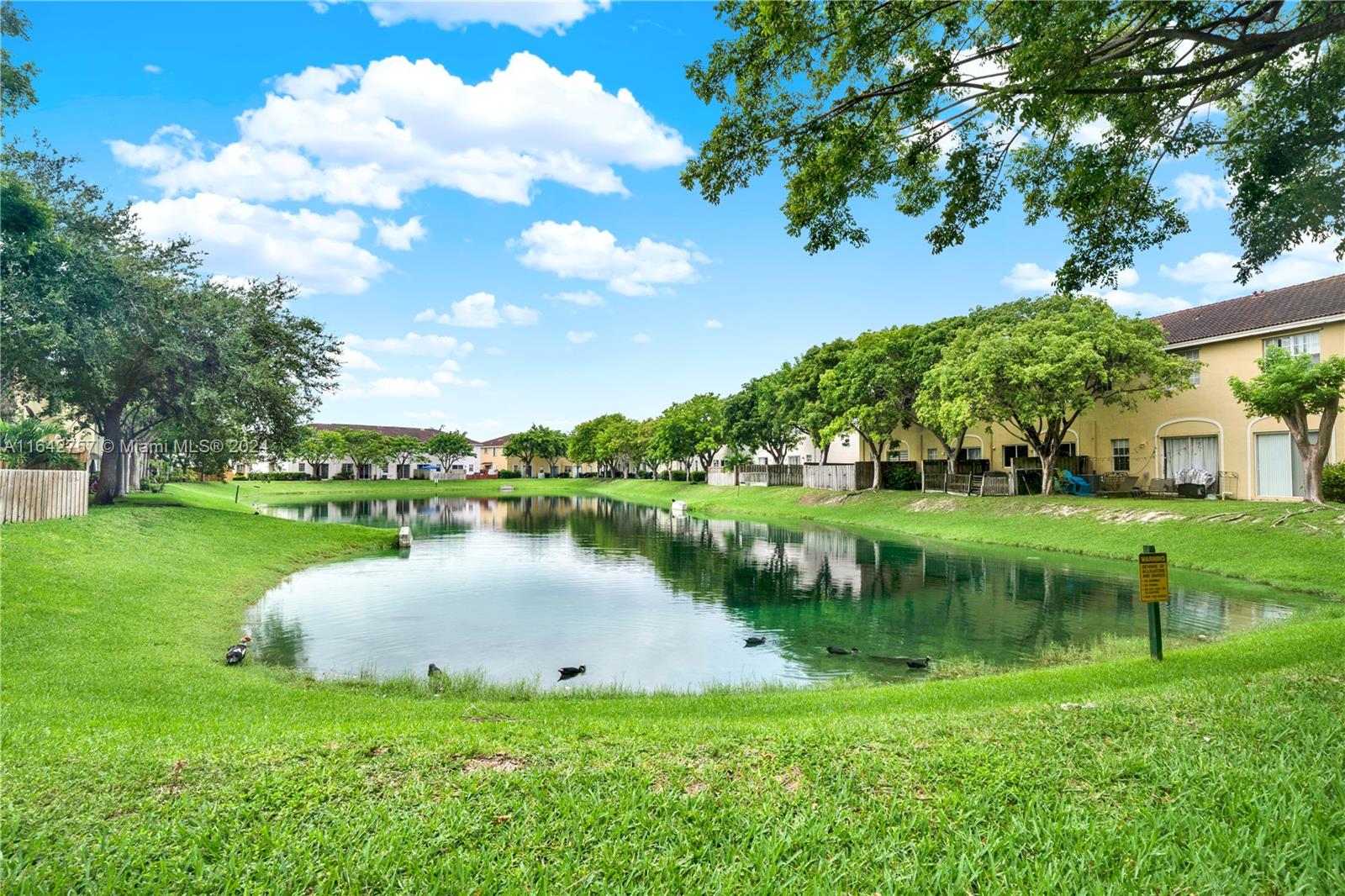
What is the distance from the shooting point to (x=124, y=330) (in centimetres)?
2033

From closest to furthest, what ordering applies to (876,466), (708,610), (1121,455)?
(708,610), (1121,455), (876,466)

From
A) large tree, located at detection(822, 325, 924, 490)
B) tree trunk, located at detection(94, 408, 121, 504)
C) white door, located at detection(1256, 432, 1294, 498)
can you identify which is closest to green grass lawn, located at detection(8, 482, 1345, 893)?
tree trunk, located at detection(94, 408, 121, 504)

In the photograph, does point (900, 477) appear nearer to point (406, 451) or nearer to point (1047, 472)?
point (1047, 472)

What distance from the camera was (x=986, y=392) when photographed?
100 feet

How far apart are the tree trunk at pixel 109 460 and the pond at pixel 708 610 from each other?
25.6 ft

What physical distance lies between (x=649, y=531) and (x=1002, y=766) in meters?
33.7

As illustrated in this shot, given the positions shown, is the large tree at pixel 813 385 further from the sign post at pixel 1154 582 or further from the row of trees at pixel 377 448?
the row of trees at pixel 377 448

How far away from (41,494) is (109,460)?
9.04m

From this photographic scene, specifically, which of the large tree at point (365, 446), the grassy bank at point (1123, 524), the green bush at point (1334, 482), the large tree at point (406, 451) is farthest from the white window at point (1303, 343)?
the large tree at point (406, 451)

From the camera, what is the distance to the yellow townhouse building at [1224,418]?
25406mm

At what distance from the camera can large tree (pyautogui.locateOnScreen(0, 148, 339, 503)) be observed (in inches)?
662

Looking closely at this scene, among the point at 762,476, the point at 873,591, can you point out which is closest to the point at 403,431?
the point at 762,476

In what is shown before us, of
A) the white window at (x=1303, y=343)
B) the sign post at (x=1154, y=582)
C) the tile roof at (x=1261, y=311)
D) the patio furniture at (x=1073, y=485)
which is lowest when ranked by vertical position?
the sign post at (x=1154, y=582)

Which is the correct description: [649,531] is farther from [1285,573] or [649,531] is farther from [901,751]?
[901,751]
